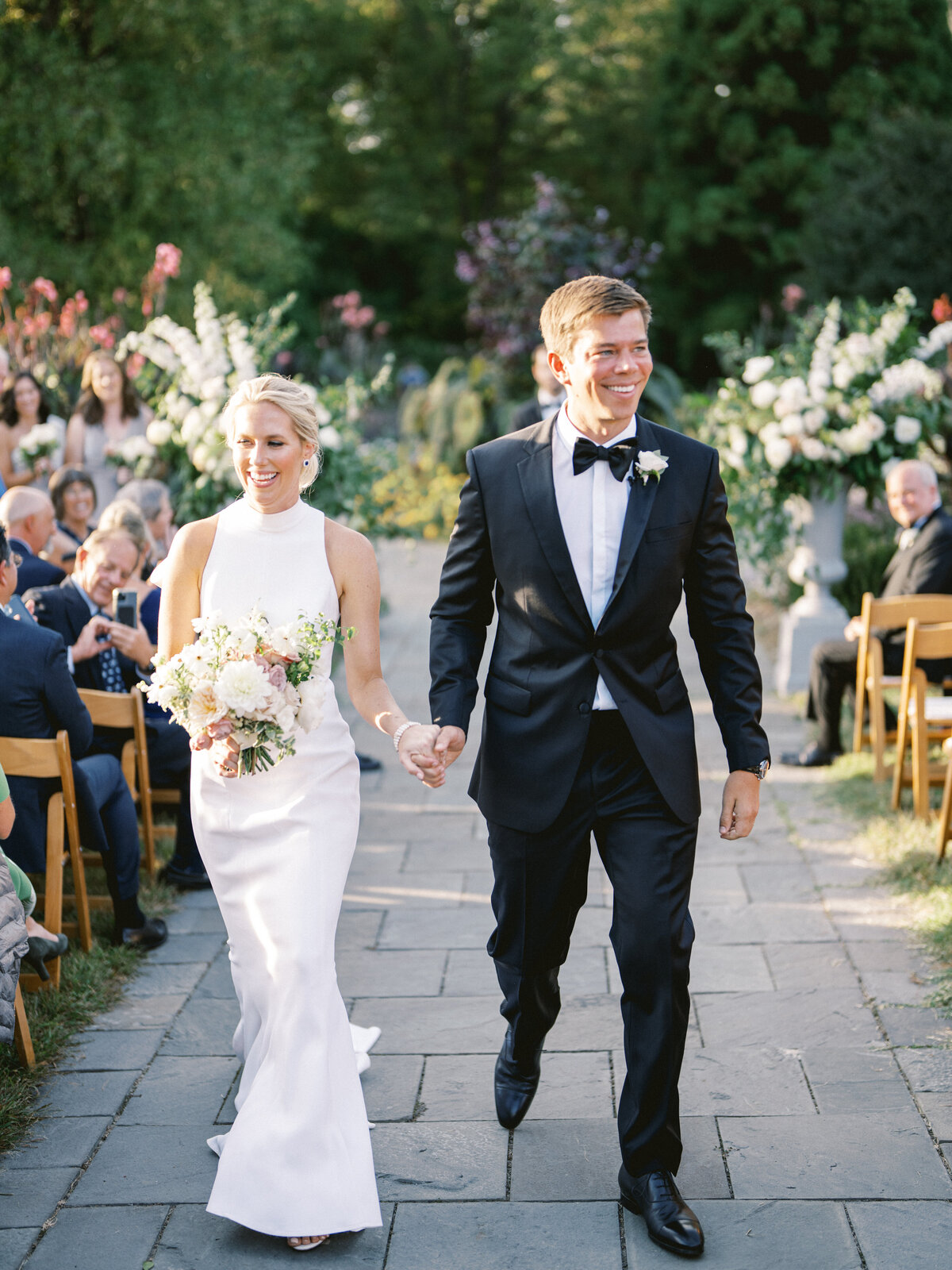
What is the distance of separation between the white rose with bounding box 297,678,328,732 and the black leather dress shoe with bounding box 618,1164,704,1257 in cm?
129

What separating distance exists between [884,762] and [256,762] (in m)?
4.51

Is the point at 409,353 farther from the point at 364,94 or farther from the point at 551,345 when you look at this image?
the point at 551,345

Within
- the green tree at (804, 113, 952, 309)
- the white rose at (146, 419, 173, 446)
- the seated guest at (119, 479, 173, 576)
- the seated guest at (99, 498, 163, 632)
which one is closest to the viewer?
the seated guest at (99, 498, 163, 632)

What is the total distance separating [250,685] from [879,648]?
164 inches

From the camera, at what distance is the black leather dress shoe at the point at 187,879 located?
5441 mm

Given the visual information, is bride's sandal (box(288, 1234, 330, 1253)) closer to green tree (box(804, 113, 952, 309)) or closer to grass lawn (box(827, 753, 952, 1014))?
grass lawn (box(827, 753, 952, 1014))

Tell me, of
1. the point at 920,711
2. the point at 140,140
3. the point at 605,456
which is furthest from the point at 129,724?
the point at 140,140

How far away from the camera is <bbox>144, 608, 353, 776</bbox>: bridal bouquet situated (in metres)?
3.00

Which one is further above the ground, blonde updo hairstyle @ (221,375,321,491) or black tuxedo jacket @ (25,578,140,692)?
blonde updo hairstyle @ (221,375,321,491)

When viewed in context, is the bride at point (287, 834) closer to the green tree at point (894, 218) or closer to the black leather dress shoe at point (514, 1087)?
the black leather dress shoe at point (514, 1087)

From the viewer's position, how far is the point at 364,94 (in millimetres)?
32875

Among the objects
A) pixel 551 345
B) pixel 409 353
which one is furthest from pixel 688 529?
pixel 409 353

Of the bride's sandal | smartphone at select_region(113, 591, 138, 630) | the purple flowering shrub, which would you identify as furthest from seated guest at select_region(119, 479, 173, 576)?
the purple flowering shrub

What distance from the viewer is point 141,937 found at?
486 cm
